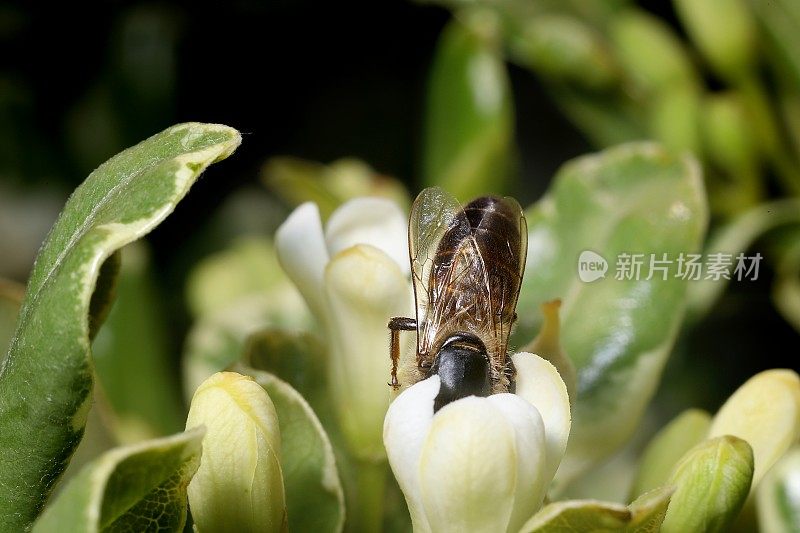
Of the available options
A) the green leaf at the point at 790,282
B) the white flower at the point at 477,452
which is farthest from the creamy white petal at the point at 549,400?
the green leaf at the point at 790,282

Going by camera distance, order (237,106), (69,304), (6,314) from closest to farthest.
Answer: (69,304) < (6,314) < (237,106)

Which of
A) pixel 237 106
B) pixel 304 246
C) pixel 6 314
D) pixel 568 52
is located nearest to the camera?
pixel 304 246

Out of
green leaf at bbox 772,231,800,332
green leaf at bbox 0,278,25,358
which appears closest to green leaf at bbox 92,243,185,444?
green leaf at bbox 0,278,25,358

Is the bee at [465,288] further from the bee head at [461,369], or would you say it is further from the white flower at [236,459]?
the white flower at [236,459]

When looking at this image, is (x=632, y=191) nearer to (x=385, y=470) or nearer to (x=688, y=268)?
(x=688, y=268)

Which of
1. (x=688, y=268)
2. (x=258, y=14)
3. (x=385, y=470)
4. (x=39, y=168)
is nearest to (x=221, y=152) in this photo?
(x=385, y=470)

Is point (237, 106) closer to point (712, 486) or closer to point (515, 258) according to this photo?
point (515, 258)

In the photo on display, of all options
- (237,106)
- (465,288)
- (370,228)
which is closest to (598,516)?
(465,288)
